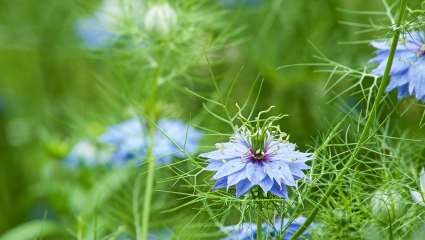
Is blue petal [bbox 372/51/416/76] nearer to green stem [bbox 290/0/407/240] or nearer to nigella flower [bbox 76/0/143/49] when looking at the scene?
green stem [bbox 290/0/407/240]

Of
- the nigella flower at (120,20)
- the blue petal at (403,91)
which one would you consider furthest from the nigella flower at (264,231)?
the nigella flower at (120,20)

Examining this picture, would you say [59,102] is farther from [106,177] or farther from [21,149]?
[106,177]

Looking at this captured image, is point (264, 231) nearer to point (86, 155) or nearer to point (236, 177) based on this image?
point (236, 177)

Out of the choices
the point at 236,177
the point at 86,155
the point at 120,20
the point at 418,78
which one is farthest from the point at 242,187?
the point at 86,155

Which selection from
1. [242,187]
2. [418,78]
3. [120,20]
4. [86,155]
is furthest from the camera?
[86,155]

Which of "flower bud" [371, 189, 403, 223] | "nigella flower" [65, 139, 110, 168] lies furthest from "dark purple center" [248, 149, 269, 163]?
"nigella flower" [65, 139, 110, 168]

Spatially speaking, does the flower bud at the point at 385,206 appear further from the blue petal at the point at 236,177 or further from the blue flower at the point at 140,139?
the blue flower at the point at 140,139
